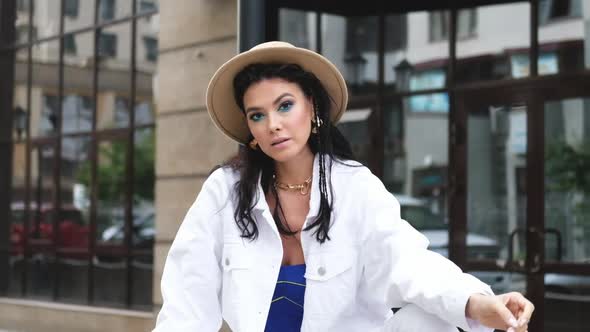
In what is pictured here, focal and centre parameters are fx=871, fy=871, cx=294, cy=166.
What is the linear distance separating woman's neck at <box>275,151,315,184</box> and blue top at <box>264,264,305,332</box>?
1.18ft

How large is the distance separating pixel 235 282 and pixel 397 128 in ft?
17.8

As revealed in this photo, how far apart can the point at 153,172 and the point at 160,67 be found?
66.0 inches

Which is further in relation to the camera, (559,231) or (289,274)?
(559,231)

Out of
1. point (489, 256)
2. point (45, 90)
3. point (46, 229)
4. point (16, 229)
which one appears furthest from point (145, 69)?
point (489, 256)

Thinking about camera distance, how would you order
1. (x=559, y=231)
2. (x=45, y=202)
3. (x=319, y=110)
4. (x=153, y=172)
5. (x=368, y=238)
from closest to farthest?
(x=368, y=238), (x=319, y=110), (x=559, y=231), (x=153, y=172), (x=45, y=202)

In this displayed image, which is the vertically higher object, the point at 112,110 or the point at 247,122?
the point at 112,110

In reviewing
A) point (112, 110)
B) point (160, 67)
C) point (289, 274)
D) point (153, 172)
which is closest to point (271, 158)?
point (289, 274)

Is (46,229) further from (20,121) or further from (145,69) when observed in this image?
(145,69)

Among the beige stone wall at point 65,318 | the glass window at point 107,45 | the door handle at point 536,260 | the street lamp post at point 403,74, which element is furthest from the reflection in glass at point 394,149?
the glass window at point 107,45

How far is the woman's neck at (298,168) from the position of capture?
2.98 metres

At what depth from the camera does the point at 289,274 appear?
9.26ft

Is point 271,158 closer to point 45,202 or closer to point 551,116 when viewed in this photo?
point 551,116

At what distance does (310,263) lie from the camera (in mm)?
2779

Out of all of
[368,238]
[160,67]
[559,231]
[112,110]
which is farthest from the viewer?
[112,110]
